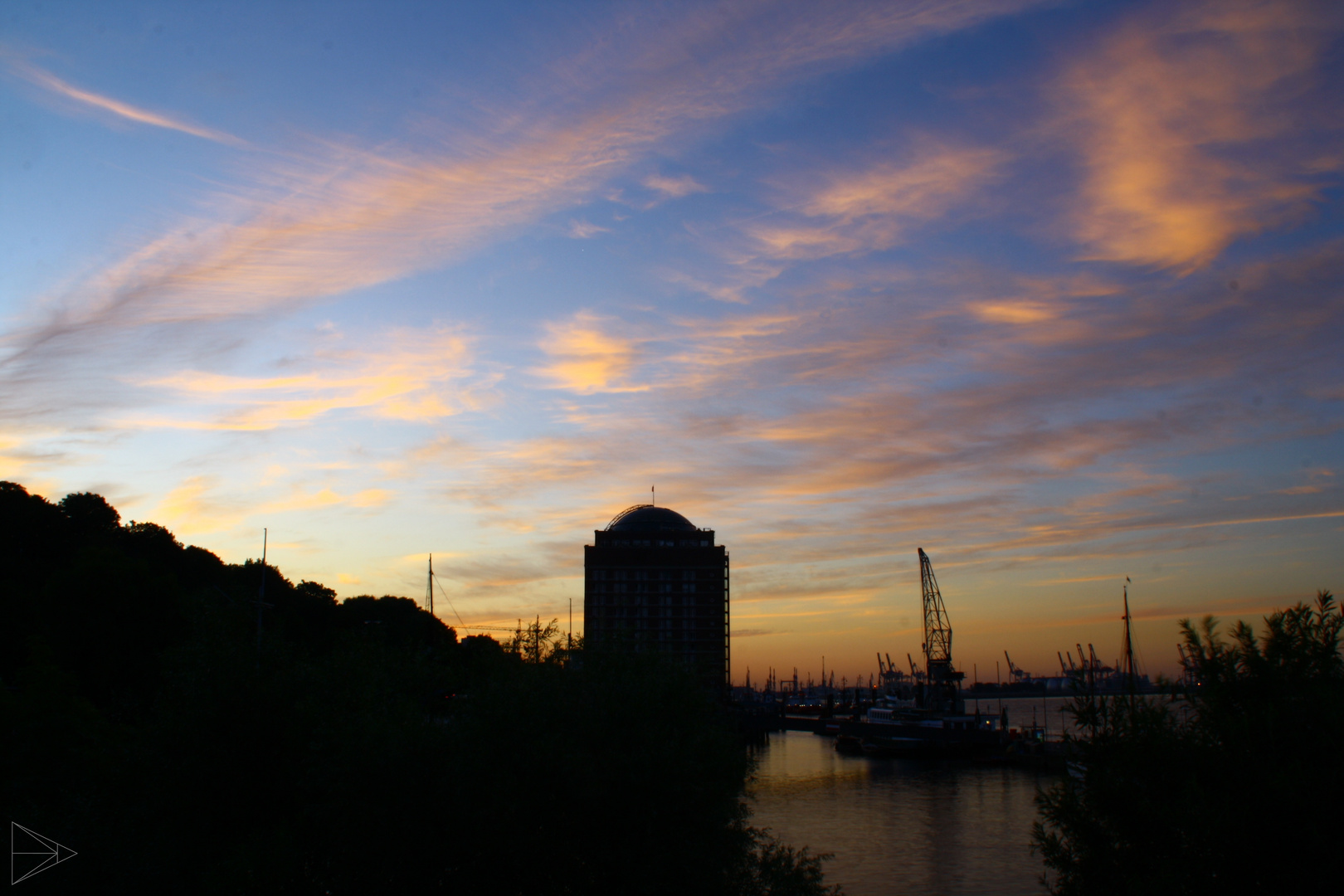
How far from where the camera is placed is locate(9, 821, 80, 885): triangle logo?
23.7 meters

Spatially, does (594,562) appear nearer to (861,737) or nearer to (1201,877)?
(861,737)

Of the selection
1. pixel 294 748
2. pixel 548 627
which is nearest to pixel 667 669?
pixel 548 627

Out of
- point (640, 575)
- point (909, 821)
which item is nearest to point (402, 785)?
point (909, 821)

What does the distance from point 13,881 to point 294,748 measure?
7255mm

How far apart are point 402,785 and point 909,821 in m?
55.9

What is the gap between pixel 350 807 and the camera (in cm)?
2281

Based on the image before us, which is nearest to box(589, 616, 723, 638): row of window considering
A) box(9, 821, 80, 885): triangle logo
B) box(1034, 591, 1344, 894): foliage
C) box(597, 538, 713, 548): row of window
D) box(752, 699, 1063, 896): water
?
box(597, 538, 713, 548): row of window

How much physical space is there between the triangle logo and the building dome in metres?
125

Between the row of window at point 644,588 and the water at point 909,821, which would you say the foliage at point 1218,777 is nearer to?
the water at point 909,821

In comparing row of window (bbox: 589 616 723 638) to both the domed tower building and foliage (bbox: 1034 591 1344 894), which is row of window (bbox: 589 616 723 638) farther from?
foliage (bbox: 1034 591 1344 894)

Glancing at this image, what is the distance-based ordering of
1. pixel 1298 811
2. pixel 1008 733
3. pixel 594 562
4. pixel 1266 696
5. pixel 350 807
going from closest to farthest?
1. pixel 1298 811
2. pixel 1266 696
3. pixel 350 807
4. pixel 1008 733
5. pixel 594 562

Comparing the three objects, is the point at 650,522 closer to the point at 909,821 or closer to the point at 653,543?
the point at 653,543

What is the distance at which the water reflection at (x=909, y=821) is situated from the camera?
5012cm

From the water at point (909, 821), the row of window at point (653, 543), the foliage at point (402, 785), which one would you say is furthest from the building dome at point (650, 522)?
the foliage at point (402, 785)
